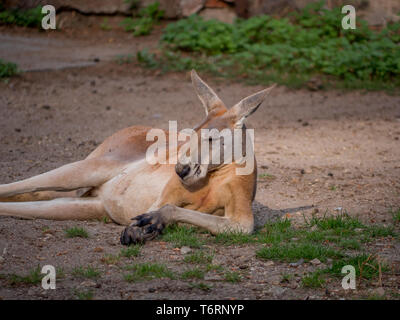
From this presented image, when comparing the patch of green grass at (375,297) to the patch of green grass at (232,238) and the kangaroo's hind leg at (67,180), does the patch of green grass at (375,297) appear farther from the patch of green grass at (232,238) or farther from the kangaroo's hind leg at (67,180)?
the kangaroo's hind leg at (67,180)

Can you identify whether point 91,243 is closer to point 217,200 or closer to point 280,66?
point 217,200

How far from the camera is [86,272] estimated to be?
3746mm

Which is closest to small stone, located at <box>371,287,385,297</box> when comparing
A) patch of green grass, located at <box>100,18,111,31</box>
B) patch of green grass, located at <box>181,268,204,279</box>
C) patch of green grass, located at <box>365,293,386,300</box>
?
patch of green grass, located at <box>365,293,386,300</box>

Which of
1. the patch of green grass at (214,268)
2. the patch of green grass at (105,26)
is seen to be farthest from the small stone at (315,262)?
the patch of green grass at (105,26)

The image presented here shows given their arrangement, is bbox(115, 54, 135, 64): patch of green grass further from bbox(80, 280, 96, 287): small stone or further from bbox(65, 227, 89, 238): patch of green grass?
bbox(80, 280, 96, 287): small stone

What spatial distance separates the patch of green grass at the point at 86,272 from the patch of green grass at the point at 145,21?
9.28 m

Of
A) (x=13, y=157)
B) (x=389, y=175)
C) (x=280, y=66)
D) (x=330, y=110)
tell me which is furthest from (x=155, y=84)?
(x=389, y=175)

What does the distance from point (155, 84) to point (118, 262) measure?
6.69 metres

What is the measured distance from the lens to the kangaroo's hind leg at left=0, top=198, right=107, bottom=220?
4.89 metres

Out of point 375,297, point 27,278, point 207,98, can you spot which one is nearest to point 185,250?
point 27,278

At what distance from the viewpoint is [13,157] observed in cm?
682

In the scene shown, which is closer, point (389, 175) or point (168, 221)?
point (168, 221)

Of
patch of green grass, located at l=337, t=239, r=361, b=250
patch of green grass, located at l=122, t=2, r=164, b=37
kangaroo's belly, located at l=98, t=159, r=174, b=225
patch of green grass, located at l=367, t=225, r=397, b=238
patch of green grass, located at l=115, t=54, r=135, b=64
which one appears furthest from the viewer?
patch of green grass, located at l=122, t=2, r=164, b=37

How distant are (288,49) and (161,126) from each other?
3.65 meters
